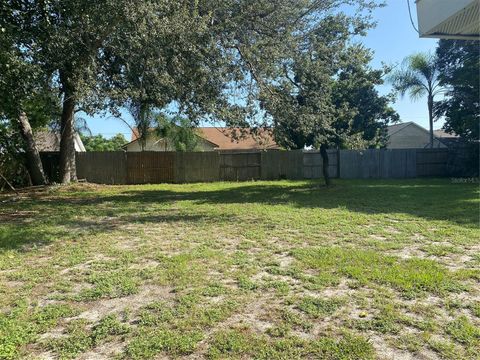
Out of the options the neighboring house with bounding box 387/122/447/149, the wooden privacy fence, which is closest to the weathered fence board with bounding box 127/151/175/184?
the wooden privacy fence

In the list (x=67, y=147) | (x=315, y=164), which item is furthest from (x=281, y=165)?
A: (x=67, y=147)

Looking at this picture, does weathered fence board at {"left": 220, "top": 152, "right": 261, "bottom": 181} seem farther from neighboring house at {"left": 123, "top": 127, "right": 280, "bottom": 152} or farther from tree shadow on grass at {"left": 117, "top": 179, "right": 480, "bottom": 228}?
tree shadow on grass at {"left": 117, "top": 179, "right": 480, "bottom": 228}

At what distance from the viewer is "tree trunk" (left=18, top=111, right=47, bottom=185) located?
Result: 1308 centimetres

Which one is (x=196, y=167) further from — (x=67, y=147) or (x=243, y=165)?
(x=67, y=147)

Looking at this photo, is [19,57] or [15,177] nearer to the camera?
[19,57]

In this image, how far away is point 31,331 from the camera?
282cm

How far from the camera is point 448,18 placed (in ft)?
13.5

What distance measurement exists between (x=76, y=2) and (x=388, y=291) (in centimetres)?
672

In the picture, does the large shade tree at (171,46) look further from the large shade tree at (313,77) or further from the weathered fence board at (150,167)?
the weathered fence board at (150,167)

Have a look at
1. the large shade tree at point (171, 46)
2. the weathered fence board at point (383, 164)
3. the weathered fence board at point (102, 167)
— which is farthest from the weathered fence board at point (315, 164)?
the weathered fence board at point (102, 167)

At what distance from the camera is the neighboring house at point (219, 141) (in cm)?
1302

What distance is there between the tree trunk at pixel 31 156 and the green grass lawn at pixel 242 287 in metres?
6.83

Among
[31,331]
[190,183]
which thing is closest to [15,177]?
[190,183]

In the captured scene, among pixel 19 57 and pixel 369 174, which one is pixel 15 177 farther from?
pixel 369 174
